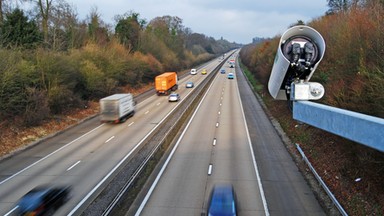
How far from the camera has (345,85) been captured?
19125 mm

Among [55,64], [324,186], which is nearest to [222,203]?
[324,186]

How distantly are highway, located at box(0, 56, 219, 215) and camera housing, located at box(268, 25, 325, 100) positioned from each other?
1193 cm

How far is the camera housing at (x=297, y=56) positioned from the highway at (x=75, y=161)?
39.1 ft

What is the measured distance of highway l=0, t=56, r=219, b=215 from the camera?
58.3 ft

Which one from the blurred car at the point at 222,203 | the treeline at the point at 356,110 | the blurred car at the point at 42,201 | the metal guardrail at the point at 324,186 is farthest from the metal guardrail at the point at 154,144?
the treeline at the point at 356,110

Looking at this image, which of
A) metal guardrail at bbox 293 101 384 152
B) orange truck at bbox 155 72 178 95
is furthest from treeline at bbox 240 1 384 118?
orange truck at bbox 155 72 178 95

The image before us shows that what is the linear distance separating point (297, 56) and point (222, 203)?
8570 millimetres

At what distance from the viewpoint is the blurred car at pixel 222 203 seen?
13.2 meters

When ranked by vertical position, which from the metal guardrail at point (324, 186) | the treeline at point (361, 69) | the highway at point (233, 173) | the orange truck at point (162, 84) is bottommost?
the highway at point (233, 173)

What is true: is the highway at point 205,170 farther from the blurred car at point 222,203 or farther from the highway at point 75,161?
the highway at point 75,161

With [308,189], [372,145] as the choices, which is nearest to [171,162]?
[308,189]

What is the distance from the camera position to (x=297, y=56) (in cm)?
669

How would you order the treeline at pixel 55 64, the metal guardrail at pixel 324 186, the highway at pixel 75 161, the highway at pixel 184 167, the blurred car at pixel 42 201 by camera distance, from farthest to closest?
1. the treeline at pixel 55 64
2. the highway at pixel 75 161
3. the highway at pixel 184 167
4. the metal guardrail at pixel 324 186
5. the blurred car at pixel 42 201

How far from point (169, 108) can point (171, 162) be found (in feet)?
73.1
